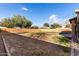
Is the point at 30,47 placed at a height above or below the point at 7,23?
below

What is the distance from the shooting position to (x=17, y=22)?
293 centimetres

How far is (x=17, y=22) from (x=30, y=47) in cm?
30

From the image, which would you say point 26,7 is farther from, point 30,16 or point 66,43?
point 66,43

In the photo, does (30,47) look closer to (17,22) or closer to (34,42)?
(34,42)

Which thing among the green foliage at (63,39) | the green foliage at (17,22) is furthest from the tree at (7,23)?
the green foliage at (63,39)

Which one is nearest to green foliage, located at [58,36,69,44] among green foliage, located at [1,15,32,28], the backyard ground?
the backyard ground

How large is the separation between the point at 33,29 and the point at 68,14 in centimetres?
41

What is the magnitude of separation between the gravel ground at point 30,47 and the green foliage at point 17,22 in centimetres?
10

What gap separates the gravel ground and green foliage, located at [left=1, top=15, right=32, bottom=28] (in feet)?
0.33

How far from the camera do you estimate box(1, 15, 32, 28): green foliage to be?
289 centimetres

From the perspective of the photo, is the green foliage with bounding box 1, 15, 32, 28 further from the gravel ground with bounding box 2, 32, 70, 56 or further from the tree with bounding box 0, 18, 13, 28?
the gravel ground with bounding box 2, 32, 70, 56

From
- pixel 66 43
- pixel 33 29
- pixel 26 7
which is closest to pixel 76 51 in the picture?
pixel 66 43

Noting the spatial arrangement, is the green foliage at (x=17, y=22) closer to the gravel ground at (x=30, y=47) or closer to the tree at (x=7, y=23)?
the tree at (x=7, y=23)

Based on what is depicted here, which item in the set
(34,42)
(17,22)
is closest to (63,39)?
(34,42)
